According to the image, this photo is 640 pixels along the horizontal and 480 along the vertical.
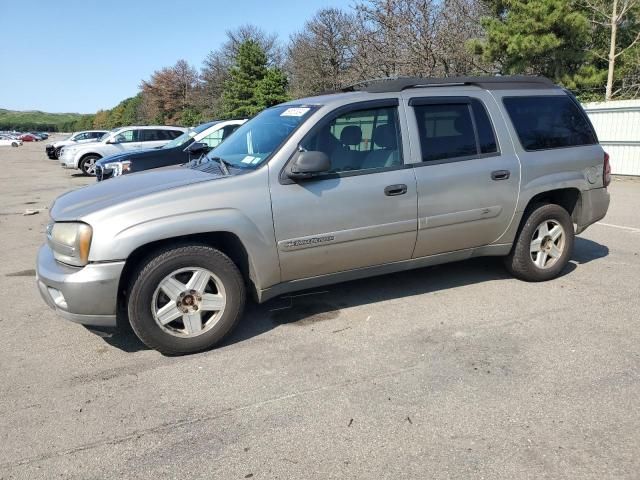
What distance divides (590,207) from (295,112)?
318 cm

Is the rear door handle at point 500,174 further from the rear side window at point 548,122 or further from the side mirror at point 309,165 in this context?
the side mirror at point 309,165

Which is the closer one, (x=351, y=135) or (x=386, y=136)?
(x=351, y=135)

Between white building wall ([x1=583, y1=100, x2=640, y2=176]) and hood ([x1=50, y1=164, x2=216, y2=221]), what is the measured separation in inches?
532

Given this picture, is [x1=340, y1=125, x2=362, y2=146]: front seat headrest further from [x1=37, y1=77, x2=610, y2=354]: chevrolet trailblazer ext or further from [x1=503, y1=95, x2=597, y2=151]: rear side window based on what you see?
[x1=503, y1=95, x2=597, y2=151]: rear side window

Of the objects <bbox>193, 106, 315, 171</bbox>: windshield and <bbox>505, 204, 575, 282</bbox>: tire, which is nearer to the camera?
<bbox>193, 106, 315, 171</bbox>: windshield

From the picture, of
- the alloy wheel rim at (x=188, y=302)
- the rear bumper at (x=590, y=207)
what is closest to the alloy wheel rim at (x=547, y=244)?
the rear bumper at (x=590, y=207)

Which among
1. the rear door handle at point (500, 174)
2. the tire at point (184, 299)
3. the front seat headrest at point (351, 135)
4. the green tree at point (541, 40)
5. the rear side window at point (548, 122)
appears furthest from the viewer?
the green tree at point (541, 40)

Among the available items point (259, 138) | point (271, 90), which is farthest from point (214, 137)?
point (271, 90)

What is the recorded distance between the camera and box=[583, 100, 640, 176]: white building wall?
14.1m

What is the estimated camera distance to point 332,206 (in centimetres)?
405

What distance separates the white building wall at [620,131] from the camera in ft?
46.1

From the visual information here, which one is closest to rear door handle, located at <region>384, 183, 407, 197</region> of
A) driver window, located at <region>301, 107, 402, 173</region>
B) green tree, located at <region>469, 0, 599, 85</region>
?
driver window, located at <region>301, 107, 402, 173</region>

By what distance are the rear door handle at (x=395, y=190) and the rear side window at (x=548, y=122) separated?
1.43 m

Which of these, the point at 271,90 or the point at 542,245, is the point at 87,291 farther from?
the point at 271,90
